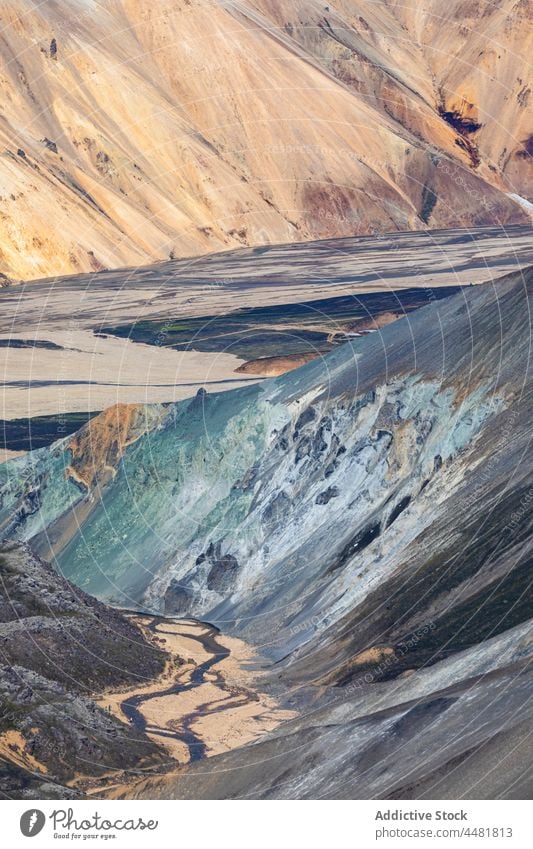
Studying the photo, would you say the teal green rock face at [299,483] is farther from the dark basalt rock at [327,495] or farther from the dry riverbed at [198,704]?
the dry riverbed at [198,704]

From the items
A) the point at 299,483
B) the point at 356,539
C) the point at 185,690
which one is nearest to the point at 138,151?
the point at 299,483

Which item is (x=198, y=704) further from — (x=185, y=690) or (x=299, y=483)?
(x=299, y=483)

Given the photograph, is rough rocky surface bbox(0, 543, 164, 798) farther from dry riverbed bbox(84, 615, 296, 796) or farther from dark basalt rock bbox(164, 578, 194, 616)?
dark basalt rock bbox(164, 578, 194, 616)

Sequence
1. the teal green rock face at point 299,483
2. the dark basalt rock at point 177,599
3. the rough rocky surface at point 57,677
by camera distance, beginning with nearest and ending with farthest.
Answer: the rough rocky surface at point 57,677
the teal green rock face at point 299,483
the dark basalt rock at point 177,599

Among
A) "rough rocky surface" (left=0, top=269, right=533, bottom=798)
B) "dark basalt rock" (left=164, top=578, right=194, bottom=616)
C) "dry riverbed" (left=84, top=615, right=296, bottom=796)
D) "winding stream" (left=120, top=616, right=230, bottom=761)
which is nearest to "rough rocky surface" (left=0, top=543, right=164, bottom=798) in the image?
"dry riverbed" (left=84, top=615, right=296, bottom=796)

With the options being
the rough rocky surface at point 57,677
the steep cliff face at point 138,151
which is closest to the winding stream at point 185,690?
the rough rocky surface at point 57,677

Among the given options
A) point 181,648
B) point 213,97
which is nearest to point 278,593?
point 181,648

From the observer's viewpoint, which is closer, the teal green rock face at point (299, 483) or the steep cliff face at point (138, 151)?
the teal green rock face at point (299, 483)

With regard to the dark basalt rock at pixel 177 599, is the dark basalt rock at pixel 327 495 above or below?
above

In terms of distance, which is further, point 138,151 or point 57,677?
point 138,151
